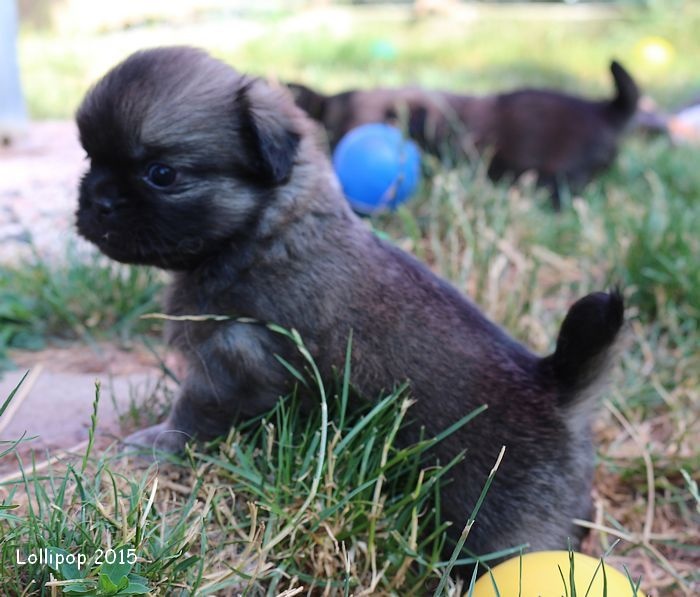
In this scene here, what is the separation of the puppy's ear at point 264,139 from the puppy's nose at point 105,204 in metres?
0.40

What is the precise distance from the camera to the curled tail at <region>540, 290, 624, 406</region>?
8.11 ft

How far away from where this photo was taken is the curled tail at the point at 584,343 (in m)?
2.47

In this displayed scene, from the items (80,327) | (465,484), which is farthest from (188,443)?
(80,327)

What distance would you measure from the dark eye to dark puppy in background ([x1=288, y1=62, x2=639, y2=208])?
3803 mm

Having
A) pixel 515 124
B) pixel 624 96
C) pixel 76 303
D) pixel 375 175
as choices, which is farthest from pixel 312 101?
pixel 76 303

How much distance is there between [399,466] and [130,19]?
11890 mm

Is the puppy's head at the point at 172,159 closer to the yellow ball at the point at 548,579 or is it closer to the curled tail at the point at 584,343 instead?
the curled tail at the point at 584,343

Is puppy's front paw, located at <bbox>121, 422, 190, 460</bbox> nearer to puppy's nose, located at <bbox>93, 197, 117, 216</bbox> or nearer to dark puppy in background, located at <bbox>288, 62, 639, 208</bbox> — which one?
puppy's nose, located at <bbox>93, 197, 117, 216</bbox>

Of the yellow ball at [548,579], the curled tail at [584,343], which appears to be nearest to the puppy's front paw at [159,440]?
the yellow ball at [548,579]

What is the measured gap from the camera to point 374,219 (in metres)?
4.82

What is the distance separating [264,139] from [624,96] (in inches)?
180

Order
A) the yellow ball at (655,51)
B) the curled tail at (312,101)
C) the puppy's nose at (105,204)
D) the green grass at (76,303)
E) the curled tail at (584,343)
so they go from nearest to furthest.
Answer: the curled tail at (584,343), the puppy's nose at (105,204), the green grass at (76,303), the curled tail at (312,101), the yellow ball at (655,51)

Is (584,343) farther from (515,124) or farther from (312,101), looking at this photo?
(312,101)

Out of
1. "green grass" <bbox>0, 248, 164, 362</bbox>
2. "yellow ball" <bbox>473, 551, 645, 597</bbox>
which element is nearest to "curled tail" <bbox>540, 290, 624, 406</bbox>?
"yellow ball" <bbox>473, 551, 645, 597</bbox>
